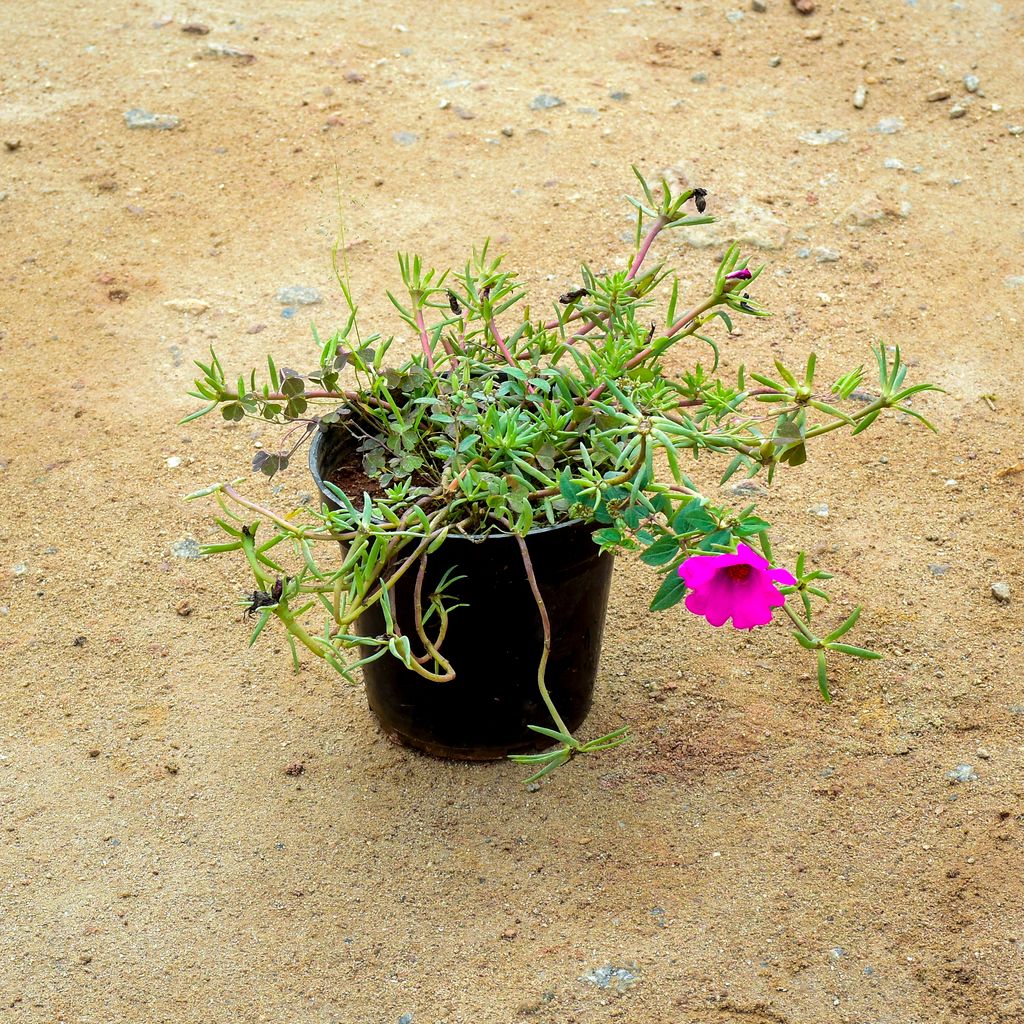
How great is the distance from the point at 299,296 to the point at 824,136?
182 cm

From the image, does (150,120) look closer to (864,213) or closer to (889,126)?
(864,213)

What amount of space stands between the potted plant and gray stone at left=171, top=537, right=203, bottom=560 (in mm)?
697

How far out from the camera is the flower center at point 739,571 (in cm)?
162

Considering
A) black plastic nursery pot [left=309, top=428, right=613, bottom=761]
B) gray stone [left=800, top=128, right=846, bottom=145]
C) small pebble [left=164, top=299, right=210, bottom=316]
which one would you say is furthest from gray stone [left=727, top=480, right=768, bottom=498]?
gray stone [left=800, top=128, right=846, bottom=145]

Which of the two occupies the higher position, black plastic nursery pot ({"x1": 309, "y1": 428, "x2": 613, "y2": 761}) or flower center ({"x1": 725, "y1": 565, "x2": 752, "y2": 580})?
flower center ({"x1": 725, "y1": 565, "x2": 752, "y2": 580})

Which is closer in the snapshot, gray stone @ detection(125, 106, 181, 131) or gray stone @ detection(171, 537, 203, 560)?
gray stone @ detection(171, 537, 203, 560)

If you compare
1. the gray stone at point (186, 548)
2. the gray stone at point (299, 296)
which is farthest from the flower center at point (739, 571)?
the gray stone at point (299, 296)

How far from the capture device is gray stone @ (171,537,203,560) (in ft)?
8.56

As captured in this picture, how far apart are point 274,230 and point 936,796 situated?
8.22 feet

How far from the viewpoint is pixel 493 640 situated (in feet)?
6.30

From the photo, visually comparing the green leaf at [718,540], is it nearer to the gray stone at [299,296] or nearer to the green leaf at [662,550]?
the green leaf at [662,550]

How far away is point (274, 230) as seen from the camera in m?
3.64

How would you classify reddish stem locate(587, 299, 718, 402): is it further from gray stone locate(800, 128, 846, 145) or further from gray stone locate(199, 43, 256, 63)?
gray stone locate(199, 43, 256, 63)

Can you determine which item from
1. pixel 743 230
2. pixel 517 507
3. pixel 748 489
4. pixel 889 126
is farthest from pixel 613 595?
pixel 889 126
